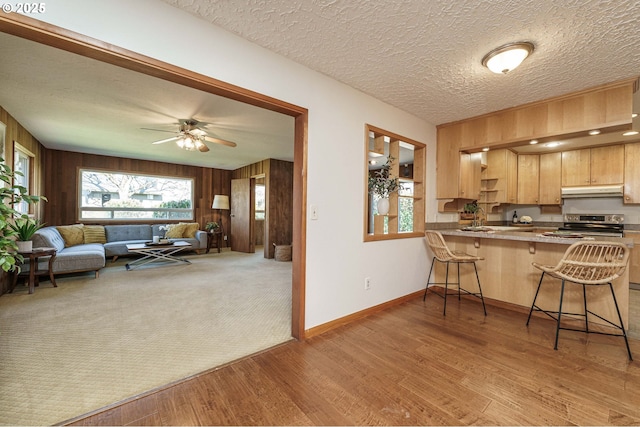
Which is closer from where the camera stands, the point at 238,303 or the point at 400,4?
the point at 400,4

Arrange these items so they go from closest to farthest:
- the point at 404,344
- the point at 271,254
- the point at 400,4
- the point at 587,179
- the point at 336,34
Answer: the point at 400,4 < the point at 336,34 < the point at 404,344 < the point at 587,179 < the point at 271,254

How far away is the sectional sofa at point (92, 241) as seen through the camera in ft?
13.2

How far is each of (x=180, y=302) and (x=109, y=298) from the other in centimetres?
98

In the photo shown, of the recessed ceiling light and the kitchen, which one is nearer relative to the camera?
the kitchen

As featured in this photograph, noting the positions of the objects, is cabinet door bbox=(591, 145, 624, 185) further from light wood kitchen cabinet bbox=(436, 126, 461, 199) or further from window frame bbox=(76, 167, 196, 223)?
window frame bbox=(76, 167, 196, 223)

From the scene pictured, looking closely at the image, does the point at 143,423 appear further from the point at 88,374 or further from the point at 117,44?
the point at 117,44

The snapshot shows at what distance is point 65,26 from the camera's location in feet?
4.36

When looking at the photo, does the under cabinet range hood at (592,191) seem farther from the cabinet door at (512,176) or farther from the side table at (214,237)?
the side table at (214,237)

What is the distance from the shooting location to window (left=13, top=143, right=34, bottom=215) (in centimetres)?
404

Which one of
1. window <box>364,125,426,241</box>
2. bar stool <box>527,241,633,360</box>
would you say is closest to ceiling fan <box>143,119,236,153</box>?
window <box>364,125,426,241</box>

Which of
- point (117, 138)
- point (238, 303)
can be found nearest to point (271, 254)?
point (238, 303)

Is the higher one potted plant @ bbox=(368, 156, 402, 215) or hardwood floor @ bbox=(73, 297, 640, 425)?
potted plant @ bbox=(368, 156, 402, 215)

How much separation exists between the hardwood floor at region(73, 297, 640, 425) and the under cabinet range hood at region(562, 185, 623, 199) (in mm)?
3210

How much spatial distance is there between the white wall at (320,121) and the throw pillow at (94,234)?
19.0 feet
